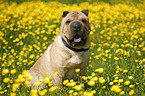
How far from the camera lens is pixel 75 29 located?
2201 mm

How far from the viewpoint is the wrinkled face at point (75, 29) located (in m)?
2.21

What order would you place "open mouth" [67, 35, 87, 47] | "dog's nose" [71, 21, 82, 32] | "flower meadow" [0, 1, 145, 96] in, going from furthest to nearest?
"open mouth" [67, 35, 87, 47] < "dog's nose" [71, 21, 82, 32] < "flower meadow" [0, 1, 145, 96]

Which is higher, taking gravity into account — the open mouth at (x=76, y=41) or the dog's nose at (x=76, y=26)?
the dog's nose at (x=76, y=26)

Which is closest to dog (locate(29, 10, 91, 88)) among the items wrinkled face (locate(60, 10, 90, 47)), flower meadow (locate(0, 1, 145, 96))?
wrinkled face (locate(60, 10, 90, 47))

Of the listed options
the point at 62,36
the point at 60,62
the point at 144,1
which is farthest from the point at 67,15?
the point at 144,1

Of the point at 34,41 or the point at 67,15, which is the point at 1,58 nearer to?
the point at 34,41

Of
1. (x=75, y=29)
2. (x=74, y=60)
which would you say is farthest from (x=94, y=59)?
(x=75, y=29)

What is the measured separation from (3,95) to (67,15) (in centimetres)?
144

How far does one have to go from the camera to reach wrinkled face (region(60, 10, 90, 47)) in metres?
2.21

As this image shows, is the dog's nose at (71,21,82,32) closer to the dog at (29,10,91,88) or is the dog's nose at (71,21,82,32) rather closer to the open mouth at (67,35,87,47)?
the dog at (29,10,91,88)

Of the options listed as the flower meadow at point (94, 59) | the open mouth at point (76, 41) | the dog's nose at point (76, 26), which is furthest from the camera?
the open mouth at point (76, 41)

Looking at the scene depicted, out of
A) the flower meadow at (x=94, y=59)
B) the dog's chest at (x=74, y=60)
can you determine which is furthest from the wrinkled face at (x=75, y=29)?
the flower meadow at (x=94, y=59)

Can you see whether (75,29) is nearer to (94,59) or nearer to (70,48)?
(70,48)

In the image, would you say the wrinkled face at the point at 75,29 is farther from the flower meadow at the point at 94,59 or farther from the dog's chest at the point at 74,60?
the flower meadow at the point at 94,59
